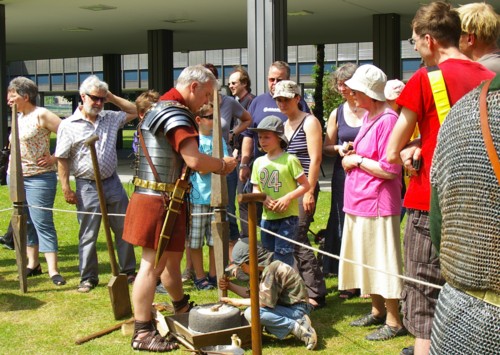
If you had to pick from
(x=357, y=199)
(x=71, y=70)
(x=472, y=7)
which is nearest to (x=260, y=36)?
(x=357, y=199)

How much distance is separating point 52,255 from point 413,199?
394 centimetres

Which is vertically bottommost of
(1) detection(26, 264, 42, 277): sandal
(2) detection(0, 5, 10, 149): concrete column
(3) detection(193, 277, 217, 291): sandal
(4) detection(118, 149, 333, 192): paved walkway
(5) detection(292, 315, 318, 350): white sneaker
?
(5) detection(292, 315, 318, 350): white sneaker

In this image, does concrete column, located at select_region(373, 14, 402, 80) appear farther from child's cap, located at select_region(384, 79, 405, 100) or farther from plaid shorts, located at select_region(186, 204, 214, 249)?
child's cap, located at select_region(384, 79, 405, 100)

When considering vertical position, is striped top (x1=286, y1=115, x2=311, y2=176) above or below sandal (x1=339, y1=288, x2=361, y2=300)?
above

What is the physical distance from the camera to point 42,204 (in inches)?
259

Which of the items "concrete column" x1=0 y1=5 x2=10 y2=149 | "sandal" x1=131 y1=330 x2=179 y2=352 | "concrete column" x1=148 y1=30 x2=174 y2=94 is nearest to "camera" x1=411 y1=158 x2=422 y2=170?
"sandal" x1=131 y1=330 x2=179 y2=352

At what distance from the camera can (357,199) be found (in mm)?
4781

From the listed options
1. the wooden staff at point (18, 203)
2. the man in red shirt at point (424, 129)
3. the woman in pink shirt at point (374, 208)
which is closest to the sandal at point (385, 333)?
the woman in pink shirt at point (374, 208)

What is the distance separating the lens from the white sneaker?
456 cm

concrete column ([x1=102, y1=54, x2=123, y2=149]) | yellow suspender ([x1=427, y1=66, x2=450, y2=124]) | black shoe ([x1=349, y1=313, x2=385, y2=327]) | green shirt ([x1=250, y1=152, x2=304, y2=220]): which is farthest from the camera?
concrete column ([x1=102, y1=54, x2=123, y2=149])

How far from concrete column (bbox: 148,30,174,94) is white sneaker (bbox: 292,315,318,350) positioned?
15.7 meters

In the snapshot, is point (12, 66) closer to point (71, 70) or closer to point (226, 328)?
point (71, 70)

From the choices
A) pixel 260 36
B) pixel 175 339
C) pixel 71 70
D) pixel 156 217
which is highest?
pixel 71 70

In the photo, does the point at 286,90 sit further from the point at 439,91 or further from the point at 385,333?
the point at 439,91
